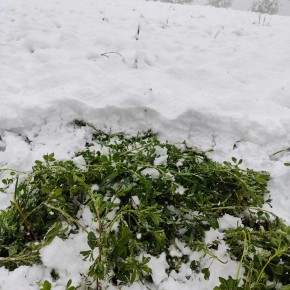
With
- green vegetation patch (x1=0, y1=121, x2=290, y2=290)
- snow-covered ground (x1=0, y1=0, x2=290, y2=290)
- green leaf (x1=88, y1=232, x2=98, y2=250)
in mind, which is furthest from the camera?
snow-covered ground (x1=0, y1=0, x2=290, y2=290)

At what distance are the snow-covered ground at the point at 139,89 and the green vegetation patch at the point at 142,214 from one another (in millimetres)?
136

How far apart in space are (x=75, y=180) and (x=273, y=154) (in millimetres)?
A: 1831

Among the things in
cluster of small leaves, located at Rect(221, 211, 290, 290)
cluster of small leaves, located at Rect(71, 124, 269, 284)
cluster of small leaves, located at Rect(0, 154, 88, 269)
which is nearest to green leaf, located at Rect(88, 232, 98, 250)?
cluster of small leaves, located at Rect(71, 124, 269, 284)

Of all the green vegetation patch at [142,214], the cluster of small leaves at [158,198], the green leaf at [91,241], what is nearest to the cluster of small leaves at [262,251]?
the green vegetation patch at [142,214]

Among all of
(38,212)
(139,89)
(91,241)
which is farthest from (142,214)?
(139,89)

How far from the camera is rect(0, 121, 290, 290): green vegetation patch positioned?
5.64 ft

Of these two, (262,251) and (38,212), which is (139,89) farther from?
(262,251)

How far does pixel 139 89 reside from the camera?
3.29 meters

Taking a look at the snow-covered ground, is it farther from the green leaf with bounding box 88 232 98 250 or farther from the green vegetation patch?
the green leaf with bounding box 88 232 98 250

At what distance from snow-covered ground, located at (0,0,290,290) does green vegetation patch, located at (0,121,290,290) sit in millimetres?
136

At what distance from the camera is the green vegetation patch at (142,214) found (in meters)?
1.72

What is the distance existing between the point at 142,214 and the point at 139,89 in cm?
185

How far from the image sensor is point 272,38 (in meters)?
4.95

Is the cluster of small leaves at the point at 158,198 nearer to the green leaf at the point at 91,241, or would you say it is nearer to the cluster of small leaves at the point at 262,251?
the green leaf at the point at 91,241
